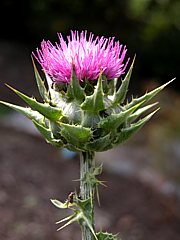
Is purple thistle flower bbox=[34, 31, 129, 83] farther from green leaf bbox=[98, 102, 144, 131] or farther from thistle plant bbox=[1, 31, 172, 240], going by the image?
green leaf bbox=[98, 102, 144, 131]

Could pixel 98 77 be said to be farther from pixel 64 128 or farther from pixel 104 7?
pixel 104 7

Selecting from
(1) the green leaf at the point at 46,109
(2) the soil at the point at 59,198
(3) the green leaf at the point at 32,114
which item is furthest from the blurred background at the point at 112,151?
(1) the green leaf at the point at 46,109

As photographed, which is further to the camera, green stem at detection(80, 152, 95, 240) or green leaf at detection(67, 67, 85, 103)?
green stem at detection(80, 152, 95, 240)

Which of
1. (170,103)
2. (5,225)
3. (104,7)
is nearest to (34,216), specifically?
(5,225)

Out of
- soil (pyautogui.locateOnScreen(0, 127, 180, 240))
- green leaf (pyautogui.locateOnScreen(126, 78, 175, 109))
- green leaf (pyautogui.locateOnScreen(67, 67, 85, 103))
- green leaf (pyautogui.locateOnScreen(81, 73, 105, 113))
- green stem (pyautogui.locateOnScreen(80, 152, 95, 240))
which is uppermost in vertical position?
soil (pyautogui.locateOnScreen(0, 127, 180, 240))

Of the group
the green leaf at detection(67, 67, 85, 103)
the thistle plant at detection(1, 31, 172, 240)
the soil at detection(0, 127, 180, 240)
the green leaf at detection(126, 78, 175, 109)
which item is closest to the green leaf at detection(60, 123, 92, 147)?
the thistle plant at detection(1, 31, 172, 240)

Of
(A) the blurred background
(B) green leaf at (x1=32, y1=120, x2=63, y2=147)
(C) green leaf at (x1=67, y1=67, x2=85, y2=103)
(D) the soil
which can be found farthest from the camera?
(A) the blurred background

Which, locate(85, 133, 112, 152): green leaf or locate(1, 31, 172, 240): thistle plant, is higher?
locate(1, 31, 172, 240): thistle plant
